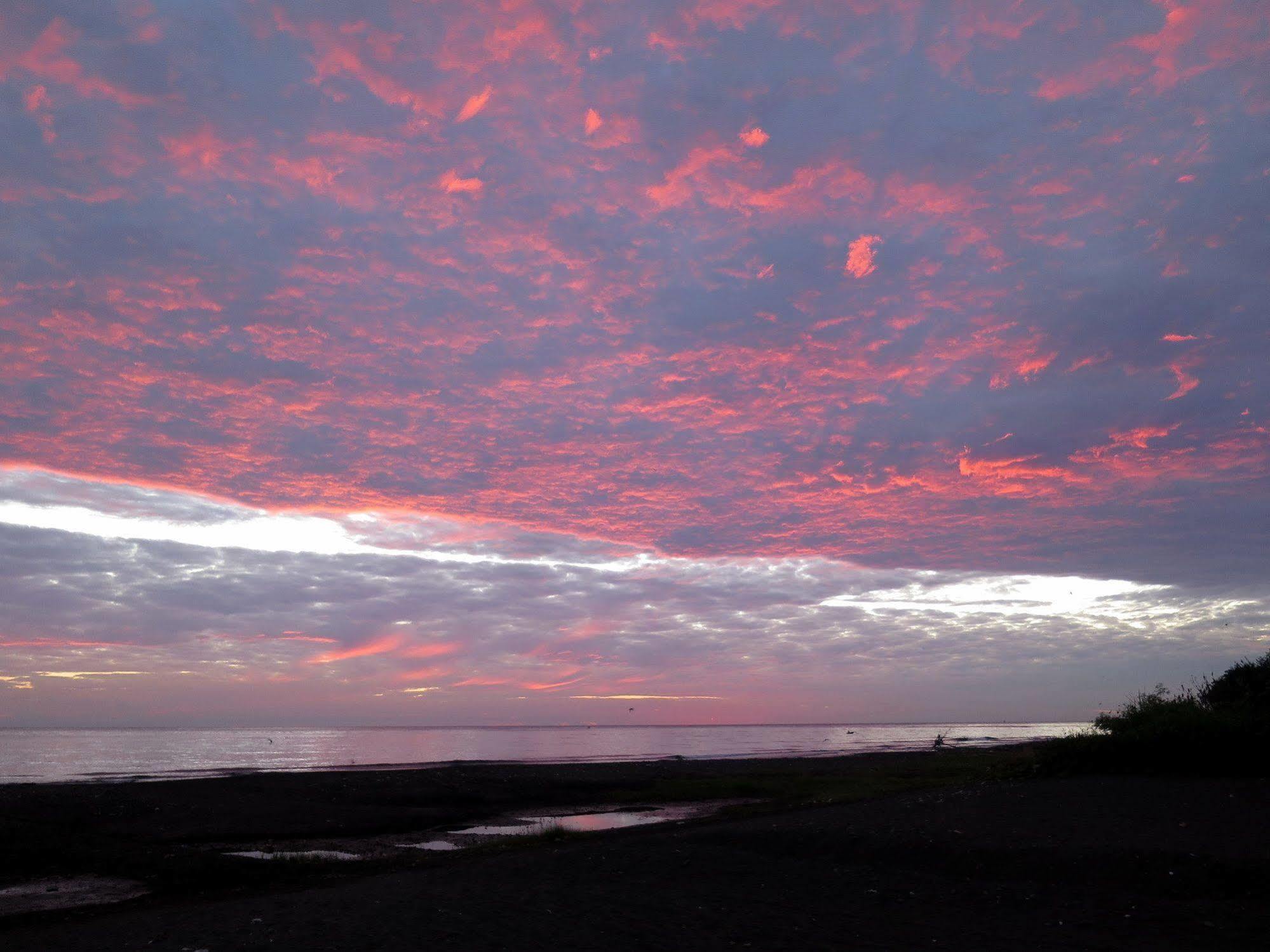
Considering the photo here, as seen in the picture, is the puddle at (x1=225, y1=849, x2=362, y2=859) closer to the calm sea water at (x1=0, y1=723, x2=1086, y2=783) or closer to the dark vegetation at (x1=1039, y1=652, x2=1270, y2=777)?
the dark vegetation at (x1=1039, y1=652, x2=1270, y2=777)

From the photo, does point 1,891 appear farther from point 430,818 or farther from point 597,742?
point 597,742

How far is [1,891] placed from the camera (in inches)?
768

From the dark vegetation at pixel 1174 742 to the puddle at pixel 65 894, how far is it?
81.3ft

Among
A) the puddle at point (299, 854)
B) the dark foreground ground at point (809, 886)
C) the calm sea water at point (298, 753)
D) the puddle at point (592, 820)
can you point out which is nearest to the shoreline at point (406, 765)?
the calm sea water at point (298, 753)

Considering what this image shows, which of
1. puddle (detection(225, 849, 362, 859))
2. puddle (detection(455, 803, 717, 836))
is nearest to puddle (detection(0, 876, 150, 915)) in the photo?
puddle (detection(225, 849, 362, 859))

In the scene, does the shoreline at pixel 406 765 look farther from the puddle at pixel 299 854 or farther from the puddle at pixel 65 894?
the puddle at pixel 65 894

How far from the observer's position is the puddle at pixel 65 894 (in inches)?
697

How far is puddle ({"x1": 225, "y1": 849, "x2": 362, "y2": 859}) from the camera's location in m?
23.3

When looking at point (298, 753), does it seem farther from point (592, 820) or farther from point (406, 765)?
point (592, 820)

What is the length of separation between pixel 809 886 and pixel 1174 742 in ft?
47.3

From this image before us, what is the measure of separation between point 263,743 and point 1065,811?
125872 millimetres

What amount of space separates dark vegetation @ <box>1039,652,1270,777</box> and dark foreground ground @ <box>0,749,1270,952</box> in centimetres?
153

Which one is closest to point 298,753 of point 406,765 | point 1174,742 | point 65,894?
point 406,765

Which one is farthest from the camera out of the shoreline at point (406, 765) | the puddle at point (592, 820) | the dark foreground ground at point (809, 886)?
the shoreline at point (406, 765)
